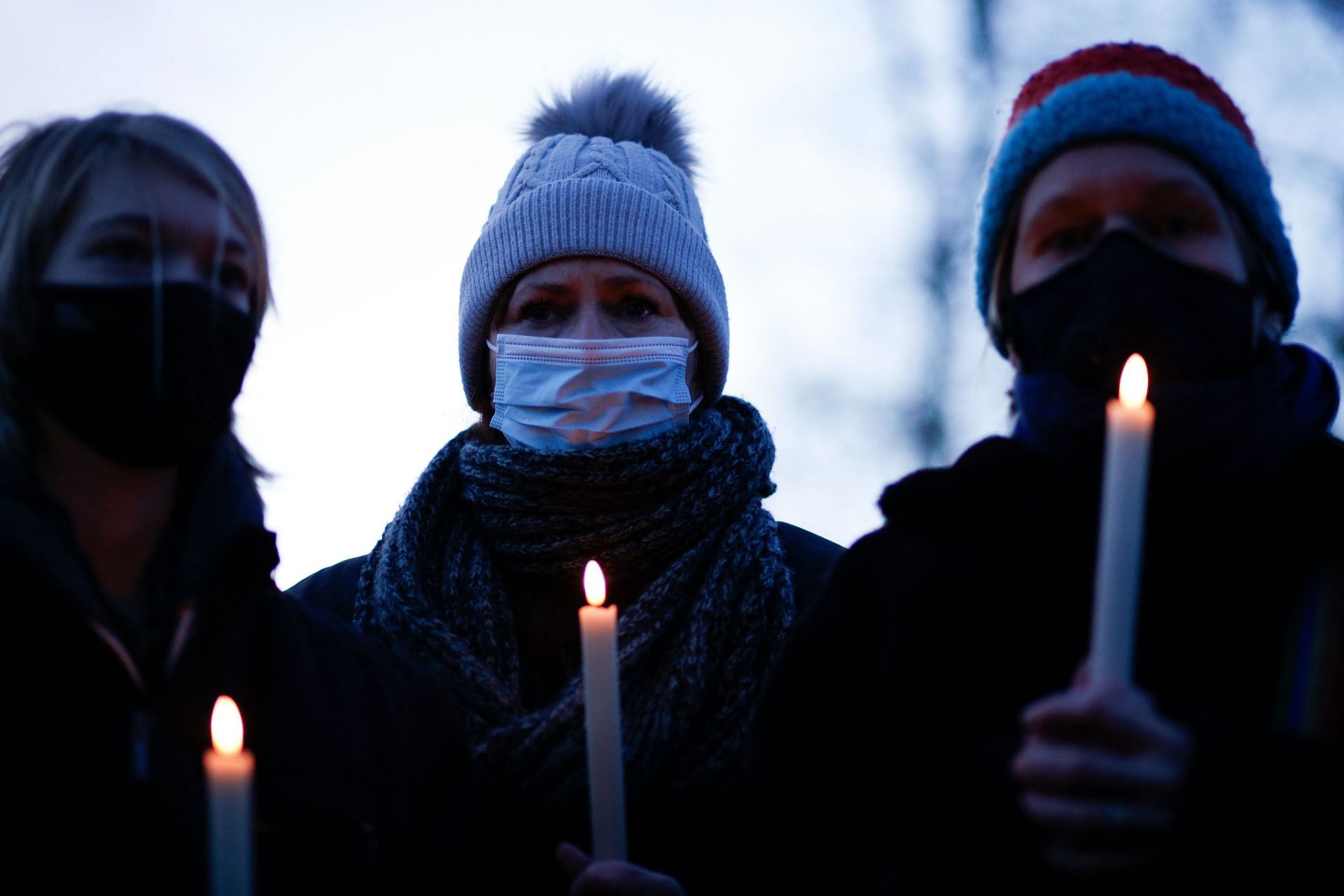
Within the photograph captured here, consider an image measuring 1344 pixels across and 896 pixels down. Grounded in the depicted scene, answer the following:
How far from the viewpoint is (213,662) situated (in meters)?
2.31

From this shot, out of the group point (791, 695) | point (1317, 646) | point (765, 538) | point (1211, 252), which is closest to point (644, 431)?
point (765, 538)

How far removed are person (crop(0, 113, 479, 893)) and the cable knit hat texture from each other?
1.27m

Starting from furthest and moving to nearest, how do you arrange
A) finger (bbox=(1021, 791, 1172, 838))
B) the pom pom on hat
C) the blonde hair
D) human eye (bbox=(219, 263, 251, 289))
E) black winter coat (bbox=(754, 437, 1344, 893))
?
the pom pom on hat
human eye (bbox=(219, 263, 251, 289))
the blonde hair
black winter coat (bbox=(754, 437, 1344, 893))
finger (bbox=(1021, 791, 1172, 838))

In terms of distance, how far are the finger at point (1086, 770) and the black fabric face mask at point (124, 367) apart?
4.94 ft

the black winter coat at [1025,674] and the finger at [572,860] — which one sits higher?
the black winter coat at [1025,674]

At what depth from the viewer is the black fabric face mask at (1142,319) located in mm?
2059

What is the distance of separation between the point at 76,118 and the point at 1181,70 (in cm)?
198

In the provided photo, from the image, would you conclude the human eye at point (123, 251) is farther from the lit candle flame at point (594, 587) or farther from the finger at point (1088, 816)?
the finger at point (1088, 816)

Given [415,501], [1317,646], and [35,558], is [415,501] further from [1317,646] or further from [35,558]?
[1317,646]

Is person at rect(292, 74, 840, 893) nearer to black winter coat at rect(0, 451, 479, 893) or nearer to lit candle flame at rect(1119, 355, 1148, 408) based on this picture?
black winter coat at rect(0, 451, 479, 893)

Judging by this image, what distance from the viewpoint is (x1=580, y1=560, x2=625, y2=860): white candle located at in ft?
6.39

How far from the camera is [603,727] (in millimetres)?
1970

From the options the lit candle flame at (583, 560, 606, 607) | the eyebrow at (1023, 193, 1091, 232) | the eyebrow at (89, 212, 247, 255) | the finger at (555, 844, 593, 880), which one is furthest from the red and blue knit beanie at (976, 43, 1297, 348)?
the eyebrow at (89, 212, 247, 255)

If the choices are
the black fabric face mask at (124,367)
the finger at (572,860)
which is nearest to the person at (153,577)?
the black fabric face mask at (124,367)
